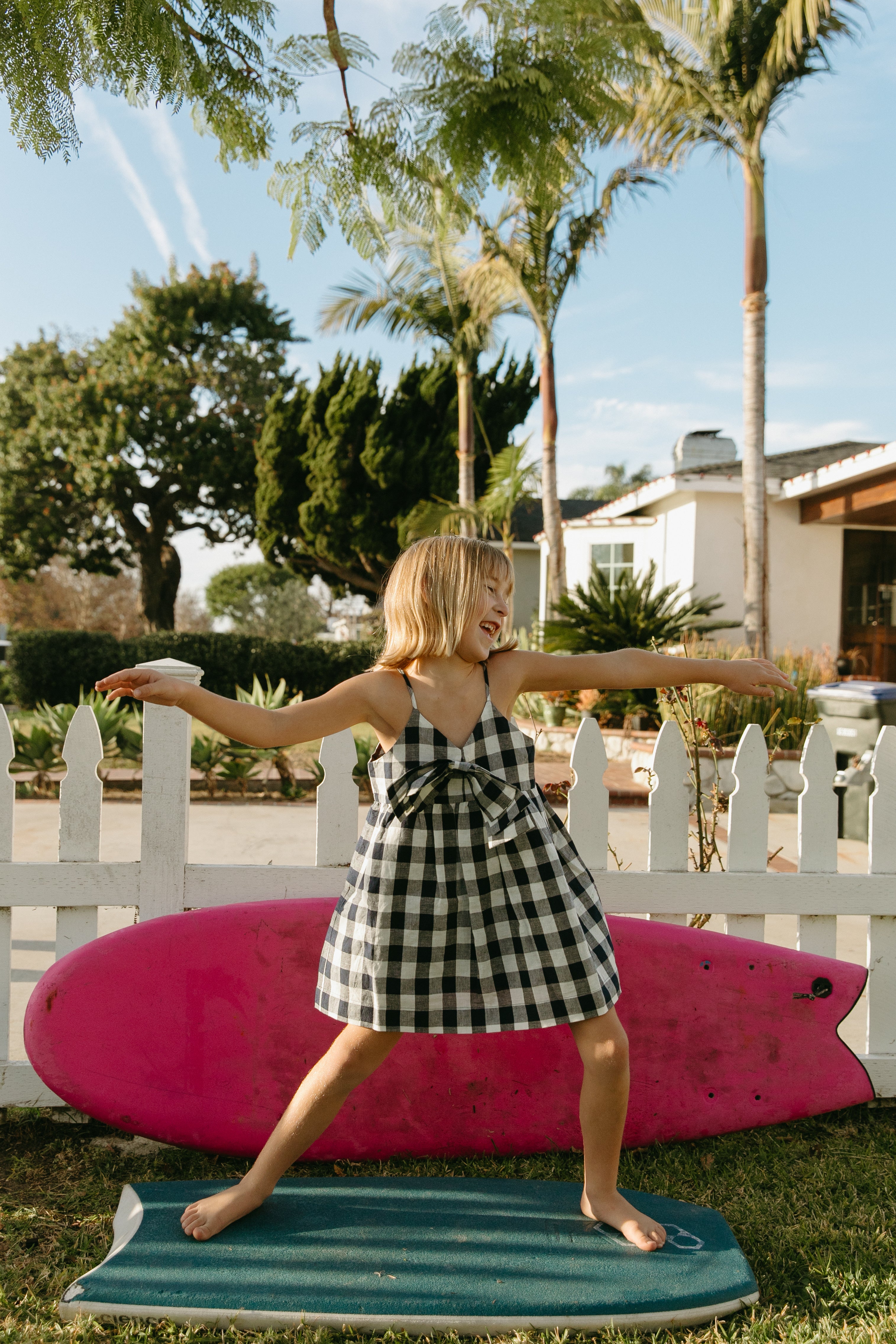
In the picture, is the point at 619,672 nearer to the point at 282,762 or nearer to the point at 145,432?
the point at 282,762

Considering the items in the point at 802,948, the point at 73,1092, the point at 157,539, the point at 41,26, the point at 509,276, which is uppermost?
the point at 509,276

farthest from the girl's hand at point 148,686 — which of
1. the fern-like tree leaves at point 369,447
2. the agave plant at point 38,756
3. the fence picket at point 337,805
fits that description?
the fern-like tree leaves at point 369,447

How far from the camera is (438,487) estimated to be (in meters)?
22.0

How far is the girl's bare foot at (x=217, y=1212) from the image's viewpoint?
185 centimetres

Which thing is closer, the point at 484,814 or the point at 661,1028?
the point at 484,814

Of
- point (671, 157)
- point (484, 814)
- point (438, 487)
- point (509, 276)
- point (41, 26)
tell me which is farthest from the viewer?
point (438, 487)

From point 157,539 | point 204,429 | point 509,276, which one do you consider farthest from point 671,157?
point 157,539

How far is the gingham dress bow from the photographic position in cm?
181

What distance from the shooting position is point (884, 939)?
2.61m

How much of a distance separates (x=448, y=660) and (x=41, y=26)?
2017 millimetres

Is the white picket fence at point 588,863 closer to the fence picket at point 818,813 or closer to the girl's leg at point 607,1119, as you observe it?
the fence picket at point 818,813

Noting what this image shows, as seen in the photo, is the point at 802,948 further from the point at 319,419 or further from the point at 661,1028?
the point at 319,419

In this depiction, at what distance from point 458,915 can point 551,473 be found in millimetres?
12442

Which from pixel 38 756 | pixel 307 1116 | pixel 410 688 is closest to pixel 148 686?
pixel 410 688
